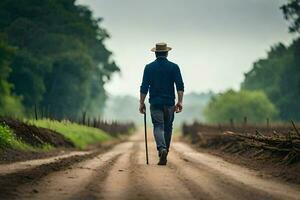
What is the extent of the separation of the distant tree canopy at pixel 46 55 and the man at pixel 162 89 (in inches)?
1509

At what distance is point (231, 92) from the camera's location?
328 ft

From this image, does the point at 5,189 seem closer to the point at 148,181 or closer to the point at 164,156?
the point at 148,181

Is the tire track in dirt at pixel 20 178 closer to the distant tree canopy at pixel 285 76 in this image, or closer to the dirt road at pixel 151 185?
the dirt road at pixel 151 185

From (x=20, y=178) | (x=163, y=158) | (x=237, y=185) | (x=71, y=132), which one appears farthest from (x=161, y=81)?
(x=71, y=132)

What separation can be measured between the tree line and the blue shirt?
63504 millimetres

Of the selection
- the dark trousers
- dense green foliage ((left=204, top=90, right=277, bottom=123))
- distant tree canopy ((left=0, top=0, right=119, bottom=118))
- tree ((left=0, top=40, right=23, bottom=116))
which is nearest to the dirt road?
the dark trousers

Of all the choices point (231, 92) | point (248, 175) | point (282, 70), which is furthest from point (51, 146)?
point (231, 92)

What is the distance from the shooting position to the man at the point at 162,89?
1238 cm

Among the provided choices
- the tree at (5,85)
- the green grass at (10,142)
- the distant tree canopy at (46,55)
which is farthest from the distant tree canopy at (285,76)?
the green grass at (10,142)

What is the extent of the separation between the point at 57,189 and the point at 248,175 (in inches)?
144

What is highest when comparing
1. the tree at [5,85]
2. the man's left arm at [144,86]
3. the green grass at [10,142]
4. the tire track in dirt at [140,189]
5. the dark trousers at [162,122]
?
the tree at [5,85]

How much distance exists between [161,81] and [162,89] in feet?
0.59

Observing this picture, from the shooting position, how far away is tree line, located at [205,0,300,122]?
76938mm

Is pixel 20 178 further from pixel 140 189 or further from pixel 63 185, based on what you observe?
pixel 140 189
